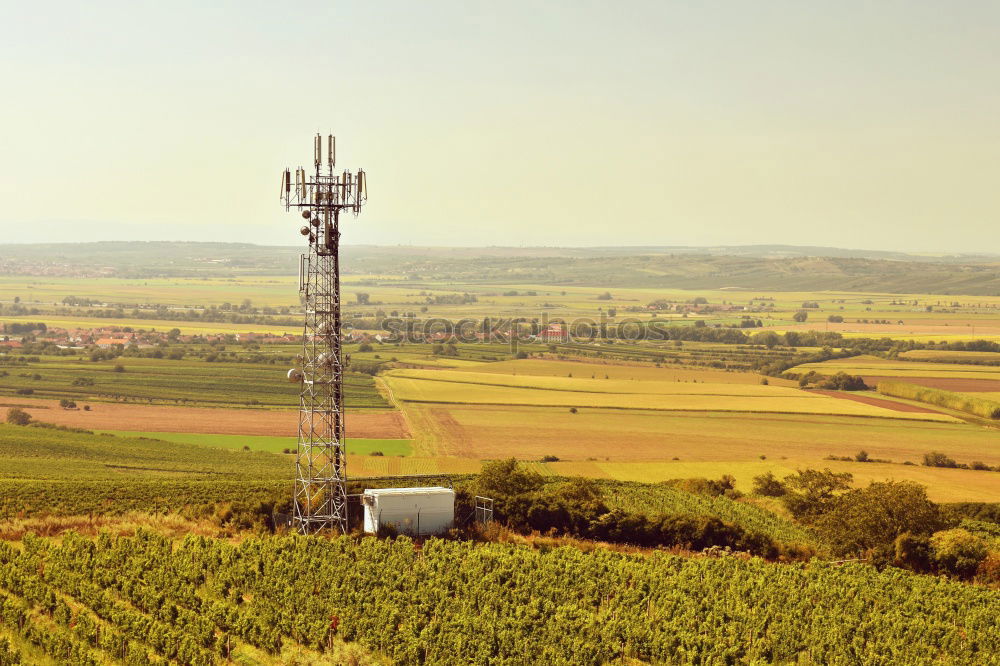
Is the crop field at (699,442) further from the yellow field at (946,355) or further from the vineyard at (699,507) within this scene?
the yellow field at (946,355)

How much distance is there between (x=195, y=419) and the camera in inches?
2726

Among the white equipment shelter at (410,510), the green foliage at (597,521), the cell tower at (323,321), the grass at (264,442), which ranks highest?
the cell tower at (323,321)

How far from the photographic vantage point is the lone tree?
215 feet

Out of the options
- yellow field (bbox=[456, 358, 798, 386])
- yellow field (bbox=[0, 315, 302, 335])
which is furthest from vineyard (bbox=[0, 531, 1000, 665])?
yellow field (bbox=[0, 315, 302, 335])

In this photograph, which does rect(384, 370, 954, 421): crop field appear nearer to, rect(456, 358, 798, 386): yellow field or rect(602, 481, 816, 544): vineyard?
rect(456, 358, 798, 386): yellow field

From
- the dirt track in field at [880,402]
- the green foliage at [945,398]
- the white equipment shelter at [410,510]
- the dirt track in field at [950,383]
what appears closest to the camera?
the white equipment shelter at [410,510]

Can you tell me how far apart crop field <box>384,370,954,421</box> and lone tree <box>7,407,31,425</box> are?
2798 cm

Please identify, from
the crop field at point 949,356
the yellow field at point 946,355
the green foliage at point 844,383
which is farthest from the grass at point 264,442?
the yellow field at point 946,355

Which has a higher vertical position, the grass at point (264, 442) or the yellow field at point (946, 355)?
the yellow field at point (946, 355)

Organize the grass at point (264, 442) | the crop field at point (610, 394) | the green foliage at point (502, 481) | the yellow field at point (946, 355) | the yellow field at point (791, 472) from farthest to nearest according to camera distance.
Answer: the yellow field at point (946, 355), the crop field at point (610, 394), the grass at point (264, 442), the yellow field at point (791, 472), the green foliage at point (502, 481)

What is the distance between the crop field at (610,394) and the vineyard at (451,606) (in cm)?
5000

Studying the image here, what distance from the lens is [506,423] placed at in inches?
2803

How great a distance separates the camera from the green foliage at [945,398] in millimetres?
78625

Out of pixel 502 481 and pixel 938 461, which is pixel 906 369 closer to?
pixel 938 461
